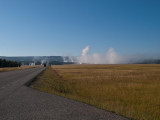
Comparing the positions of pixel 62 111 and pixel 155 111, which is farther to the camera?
pixel 155 111

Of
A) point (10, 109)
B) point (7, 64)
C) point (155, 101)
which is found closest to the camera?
point (10, 109)

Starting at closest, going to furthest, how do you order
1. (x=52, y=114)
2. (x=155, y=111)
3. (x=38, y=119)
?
(x=38, y=119), (x=52, y=114), (x=155, y=111)

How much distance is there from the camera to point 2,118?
24.7ft

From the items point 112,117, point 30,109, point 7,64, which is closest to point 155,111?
point 112,117

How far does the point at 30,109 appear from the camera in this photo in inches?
358

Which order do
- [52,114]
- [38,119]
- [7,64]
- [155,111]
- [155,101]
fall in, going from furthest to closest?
[7,64] → [155,101] → [155,111] → [52,114] → [38,119]

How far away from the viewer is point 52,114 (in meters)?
8.19

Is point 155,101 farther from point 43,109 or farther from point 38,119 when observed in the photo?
point 38,119

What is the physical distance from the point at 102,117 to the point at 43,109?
2649mm

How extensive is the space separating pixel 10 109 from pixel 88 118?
136 inches

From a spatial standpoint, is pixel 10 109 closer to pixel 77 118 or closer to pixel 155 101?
pixel 77 118

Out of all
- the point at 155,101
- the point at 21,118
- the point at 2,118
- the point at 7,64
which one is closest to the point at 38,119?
the point at 21,118

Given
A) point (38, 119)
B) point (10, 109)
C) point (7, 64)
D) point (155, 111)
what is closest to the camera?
point (38, 119)

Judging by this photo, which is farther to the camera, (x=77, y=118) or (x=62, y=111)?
(x=62, y=111)
